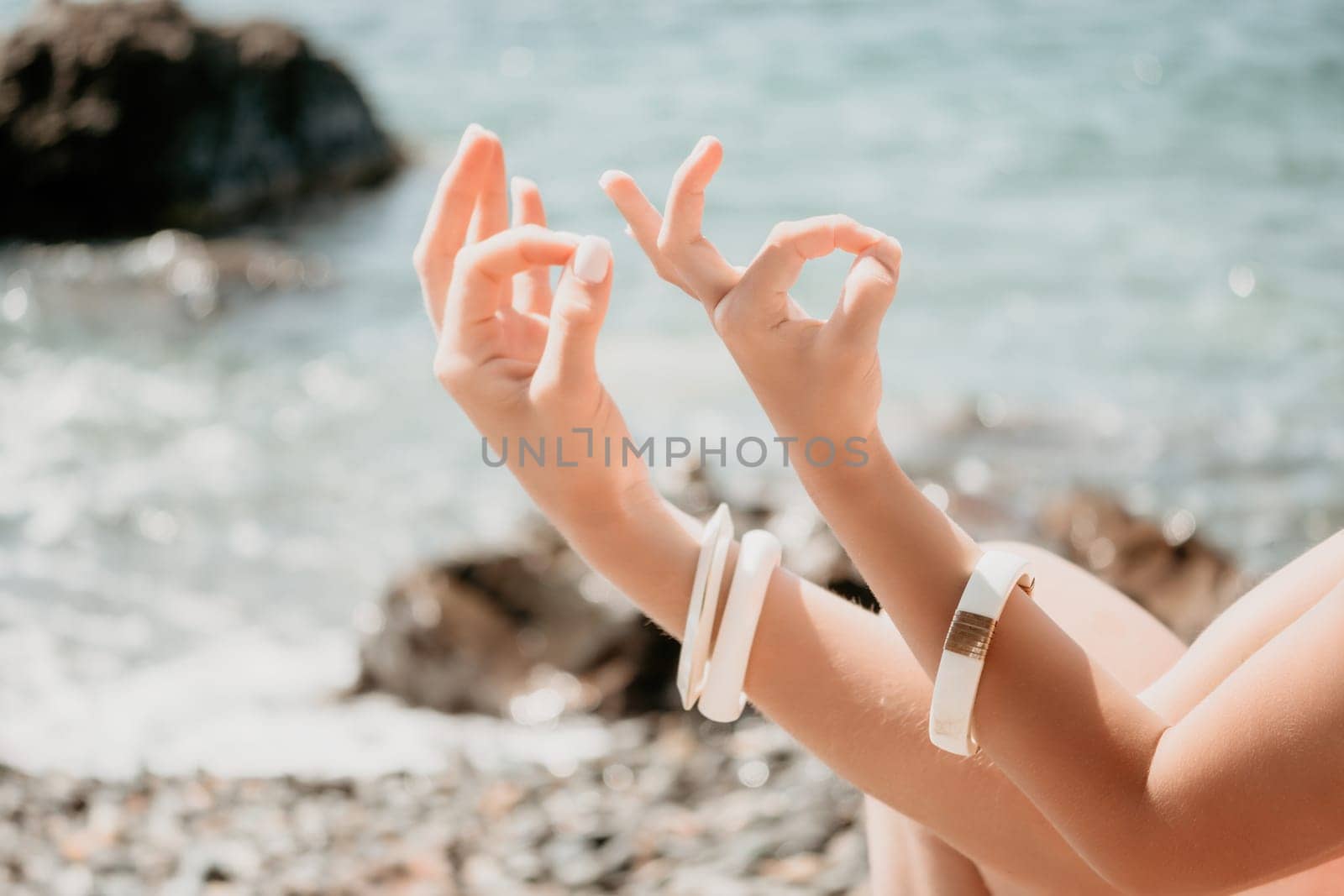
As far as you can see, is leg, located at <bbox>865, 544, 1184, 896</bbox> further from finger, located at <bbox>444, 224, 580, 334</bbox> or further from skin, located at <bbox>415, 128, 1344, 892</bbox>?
finger, located at <bbox>444, 224, 580, 334</bbox>

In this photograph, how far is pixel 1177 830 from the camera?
0.97m

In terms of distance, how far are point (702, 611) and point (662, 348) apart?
523 centimetres

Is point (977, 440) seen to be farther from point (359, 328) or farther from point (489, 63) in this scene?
point (489, 63)

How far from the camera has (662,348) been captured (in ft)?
21.0

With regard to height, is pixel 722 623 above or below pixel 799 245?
below

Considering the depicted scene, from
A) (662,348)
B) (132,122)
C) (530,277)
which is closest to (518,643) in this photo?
(530,277)

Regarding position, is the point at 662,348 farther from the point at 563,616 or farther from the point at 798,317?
the point at 798,317

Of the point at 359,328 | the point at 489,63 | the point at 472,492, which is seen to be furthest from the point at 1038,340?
the point at 489,63

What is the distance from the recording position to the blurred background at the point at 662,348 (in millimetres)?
3992

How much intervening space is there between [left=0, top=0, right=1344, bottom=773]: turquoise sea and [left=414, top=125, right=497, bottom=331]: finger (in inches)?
80.2

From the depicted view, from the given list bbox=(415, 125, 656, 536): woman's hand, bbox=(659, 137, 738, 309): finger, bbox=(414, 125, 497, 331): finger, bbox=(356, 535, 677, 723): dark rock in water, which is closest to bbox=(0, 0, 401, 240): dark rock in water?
bbox=(356, 535, 677, 723): dark rock in water

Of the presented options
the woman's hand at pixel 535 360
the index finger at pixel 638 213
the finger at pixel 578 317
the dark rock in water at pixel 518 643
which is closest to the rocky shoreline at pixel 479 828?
the dark rock in water at pixel 518 643

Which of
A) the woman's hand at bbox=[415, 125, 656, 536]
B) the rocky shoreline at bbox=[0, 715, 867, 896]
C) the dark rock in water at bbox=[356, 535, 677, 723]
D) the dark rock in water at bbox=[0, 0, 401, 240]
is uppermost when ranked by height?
the dark rock in water at bbox=[0, 0, 401, 240]

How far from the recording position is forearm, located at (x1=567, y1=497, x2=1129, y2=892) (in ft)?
3.83
